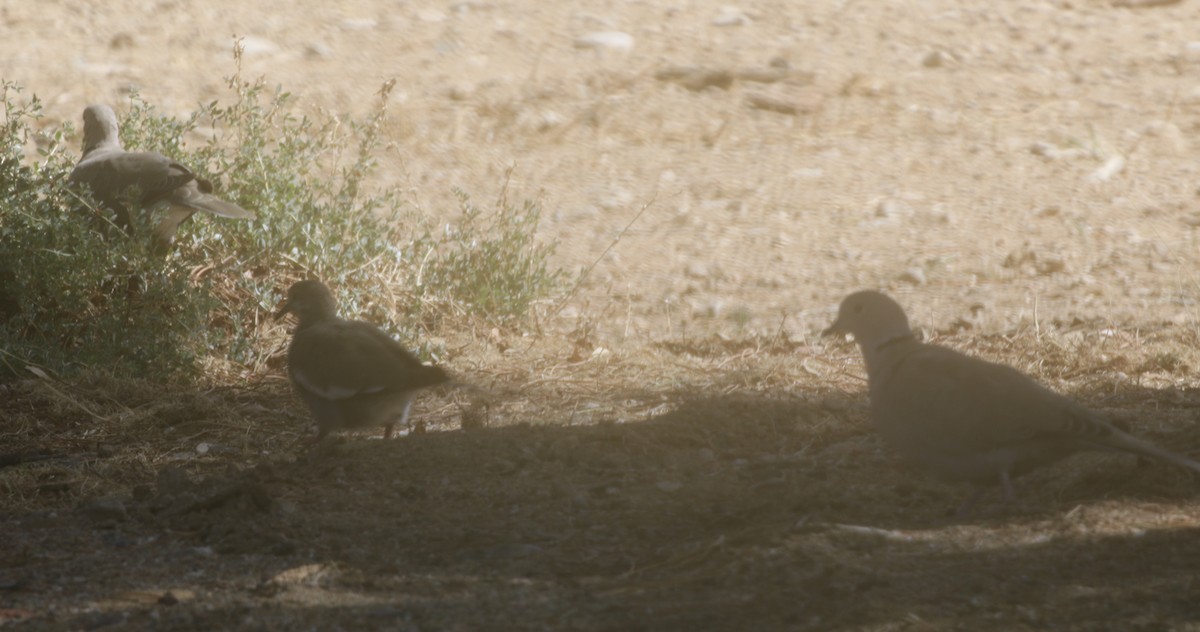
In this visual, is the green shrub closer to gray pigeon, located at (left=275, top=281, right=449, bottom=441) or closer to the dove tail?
gray pigeon, located at (left=275, top=281, right=449, bottom=441)

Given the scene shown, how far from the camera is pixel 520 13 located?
512 inches

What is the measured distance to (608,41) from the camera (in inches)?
489

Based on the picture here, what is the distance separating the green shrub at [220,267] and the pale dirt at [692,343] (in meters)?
0.30

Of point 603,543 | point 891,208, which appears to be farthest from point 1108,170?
point 603,543

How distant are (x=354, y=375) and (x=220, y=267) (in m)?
1.91

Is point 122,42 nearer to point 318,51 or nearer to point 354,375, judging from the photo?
point 318,51

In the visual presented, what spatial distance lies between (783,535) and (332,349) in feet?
7.88

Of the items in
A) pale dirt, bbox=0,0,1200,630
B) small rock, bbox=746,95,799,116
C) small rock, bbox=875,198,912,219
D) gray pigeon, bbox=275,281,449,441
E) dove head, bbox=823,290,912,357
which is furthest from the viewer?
small rock, bbox=746,95,799,116

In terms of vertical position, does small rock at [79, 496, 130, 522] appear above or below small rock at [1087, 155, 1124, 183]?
below

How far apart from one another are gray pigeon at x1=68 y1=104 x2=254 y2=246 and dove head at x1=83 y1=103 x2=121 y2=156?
12.7 inches

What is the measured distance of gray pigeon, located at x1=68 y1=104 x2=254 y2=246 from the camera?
719 centimetres

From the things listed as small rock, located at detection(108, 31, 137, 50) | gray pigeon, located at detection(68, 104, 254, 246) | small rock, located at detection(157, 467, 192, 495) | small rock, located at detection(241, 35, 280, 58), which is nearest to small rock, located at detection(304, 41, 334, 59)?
small rock, located at detection(241, 35, 280, 58)

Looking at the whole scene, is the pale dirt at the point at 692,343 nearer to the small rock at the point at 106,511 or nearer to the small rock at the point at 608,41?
the small rock at the point at 106,511

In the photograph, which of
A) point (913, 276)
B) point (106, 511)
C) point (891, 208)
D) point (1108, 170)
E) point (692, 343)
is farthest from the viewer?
point (1108, 170)
